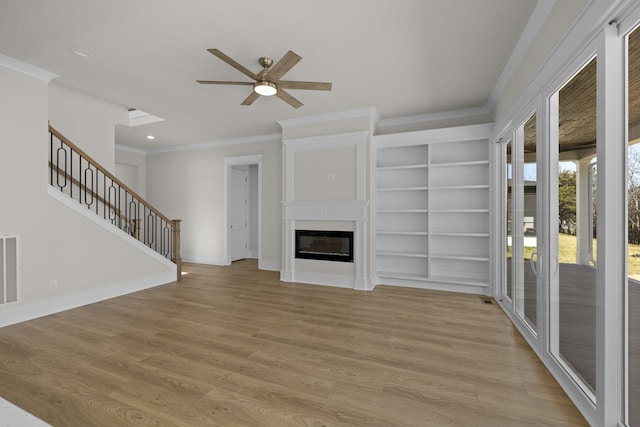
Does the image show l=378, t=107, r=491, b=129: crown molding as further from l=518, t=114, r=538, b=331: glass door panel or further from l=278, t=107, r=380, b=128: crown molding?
l=518, t=114, r=538, b=331: glass door panel

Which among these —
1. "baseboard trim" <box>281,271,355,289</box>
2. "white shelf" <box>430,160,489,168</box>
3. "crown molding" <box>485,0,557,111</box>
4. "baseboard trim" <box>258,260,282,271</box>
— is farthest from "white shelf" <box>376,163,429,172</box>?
"baseboard trim" <box>258,260,282,271</box>

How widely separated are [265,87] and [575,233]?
2840 mm

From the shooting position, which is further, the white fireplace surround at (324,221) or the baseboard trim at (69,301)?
the white fireplace surround at (324,221)

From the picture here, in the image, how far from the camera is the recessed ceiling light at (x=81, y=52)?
2947mm

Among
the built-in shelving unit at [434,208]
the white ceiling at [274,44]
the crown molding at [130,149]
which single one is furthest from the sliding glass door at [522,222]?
the crown molding at [130,149]

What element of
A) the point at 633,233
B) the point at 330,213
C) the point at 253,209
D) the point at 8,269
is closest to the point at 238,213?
the point at 253,209

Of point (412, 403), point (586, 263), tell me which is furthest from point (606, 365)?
point (412, 403)

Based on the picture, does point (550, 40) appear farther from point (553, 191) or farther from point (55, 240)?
point (55, 240)

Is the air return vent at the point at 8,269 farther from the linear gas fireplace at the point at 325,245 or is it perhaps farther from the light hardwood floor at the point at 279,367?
the linear gas fireplace at the point at 325,245

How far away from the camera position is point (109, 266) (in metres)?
Answer: 4.15

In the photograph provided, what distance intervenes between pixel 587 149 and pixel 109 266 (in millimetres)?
5301

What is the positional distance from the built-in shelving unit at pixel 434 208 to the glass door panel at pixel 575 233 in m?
2.09

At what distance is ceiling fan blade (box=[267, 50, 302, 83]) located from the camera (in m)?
2.47

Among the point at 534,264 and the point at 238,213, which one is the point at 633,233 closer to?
the point at 534,264
